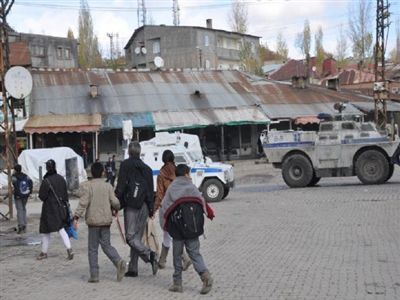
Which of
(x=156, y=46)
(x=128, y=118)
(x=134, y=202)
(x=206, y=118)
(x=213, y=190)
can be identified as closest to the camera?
(x=134, y=202)

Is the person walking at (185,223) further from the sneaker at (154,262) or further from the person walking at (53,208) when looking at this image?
the person walking at (53,208)

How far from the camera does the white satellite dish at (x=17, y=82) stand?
637 inches

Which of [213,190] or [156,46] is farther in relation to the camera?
[156,46]

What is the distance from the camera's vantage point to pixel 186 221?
7.40 meters

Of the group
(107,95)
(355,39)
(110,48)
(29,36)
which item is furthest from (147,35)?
(107,95)

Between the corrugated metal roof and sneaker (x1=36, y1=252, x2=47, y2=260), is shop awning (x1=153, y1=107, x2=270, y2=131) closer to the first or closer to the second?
the corrugated metal roof

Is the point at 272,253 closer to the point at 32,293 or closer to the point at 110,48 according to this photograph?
the point at 32,293

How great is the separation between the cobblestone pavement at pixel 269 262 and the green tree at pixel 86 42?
65.5m

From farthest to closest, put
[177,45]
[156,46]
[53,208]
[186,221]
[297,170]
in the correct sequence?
[156,46]
[177,45]
[297,170]
[53,208]
[186,221]

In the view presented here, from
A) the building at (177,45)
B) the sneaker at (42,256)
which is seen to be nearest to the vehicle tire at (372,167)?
the sneaker at (42,256)

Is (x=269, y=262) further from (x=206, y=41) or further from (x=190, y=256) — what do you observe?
(x=206, y=41)

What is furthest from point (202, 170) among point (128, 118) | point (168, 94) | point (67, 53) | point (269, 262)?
point (67, 53)

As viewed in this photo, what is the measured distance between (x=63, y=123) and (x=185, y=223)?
1133 inches

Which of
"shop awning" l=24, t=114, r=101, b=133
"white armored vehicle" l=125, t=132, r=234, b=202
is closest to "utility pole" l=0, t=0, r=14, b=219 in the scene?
"white armored vehicle" l=125, t=132, r=234, b=202
